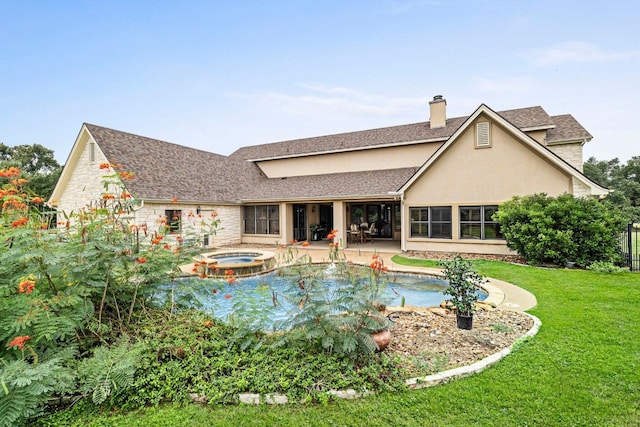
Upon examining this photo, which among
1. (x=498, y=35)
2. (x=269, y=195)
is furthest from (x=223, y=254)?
(x=498, y=35)

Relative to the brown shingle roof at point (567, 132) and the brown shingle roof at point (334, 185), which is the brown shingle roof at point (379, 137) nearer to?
the brown shingle roof at point (567, 132)

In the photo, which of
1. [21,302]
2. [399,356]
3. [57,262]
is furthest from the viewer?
[399,356]

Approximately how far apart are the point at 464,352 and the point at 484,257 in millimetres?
10048

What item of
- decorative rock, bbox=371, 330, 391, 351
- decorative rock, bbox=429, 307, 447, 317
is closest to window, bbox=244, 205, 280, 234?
decorative rock, bbox=429, 307, 447, 317

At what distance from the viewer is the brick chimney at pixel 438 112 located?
19.4 m

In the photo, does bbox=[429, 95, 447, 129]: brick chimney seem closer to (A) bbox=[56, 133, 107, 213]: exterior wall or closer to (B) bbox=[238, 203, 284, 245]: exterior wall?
(B) bbox=[238, 203, 284, 245]: exterior wall

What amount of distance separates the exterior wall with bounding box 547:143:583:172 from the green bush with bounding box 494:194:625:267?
Result: 6898 millimetres

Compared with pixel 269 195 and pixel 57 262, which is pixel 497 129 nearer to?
pixel 269 195

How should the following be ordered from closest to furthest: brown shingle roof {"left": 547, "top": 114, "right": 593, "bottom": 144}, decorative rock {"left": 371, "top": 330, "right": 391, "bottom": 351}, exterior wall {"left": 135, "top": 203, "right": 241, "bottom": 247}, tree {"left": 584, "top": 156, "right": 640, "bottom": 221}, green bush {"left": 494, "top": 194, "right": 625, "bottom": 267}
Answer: decorative rock {"left": 371, "top": 330, "right": 391, "bottom": 351} < green bush {"left": 494, "top": 194, "right": 625, "bottom": 267} < exterior wall {"left": 135, "top": 203, "right": 241, "bottom": 247} < brown shingle roof {"left": 547, "top": 114, "right": 593, "bottom": 144} < tree {"left": 584, "top": 156, "right": 640, "bottom": 221}

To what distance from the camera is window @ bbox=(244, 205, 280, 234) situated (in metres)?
19.4

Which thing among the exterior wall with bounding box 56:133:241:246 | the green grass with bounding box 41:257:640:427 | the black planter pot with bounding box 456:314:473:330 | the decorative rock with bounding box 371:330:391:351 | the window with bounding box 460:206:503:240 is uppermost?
the exterior wall with bounding box 56:133:241:246

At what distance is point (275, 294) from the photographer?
4.11 meters

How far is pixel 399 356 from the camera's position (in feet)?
13.7

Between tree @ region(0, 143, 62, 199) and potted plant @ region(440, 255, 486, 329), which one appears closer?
potted plant @ region(440, 255, 486, 329)
